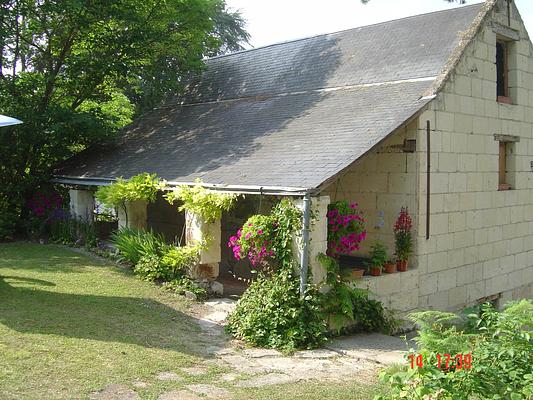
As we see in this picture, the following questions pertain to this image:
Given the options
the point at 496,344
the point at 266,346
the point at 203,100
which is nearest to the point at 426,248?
the point at 266,346

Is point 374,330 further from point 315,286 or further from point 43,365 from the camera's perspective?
point 43,365

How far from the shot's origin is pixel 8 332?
6.80m

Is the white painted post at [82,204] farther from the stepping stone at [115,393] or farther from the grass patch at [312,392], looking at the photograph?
the grass patch at [312,392]

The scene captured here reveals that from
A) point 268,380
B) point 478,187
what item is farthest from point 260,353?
point 478,187

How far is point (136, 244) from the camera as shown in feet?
36.2

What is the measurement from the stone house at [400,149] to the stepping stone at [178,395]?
9.70 feet

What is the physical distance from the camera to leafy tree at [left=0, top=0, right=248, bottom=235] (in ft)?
47.5

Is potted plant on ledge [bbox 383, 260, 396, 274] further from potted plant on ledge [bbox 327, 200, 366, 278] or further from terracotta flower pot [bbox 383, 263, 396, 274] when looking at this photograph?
potted plant on ledge [bbox 327, 200, 366, 278]

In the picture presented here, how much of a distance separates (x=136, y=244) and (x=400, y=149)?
5239 mm

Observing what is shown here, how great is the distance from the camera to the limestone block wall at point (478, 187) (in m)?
10.2

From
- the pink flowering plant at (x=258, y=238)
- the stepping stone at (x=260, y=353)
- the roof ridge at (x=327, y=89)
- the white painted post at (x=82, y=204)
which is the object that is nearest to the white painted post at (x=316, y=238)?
the pink flowering plant at (x=258, y=238)

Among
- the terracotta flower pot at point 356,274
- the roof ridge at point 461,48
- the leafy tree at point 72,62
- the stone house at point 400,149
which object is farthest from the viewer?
the leafy tree at point 72,62

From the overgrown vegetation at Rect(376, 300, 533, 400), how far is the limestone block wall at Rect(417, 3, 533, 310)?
5427 mm

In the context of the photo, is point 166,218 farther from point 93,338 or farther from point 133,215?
point 93,338
